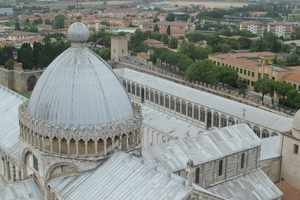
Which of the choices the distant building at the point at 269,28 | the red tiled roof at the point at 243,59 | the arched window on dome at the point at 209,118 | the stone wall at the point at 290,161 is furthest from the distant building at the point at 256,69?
the distant building at the point at 269,28

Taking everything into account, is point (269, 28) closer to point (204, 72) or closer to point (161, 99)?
point (204, 72)

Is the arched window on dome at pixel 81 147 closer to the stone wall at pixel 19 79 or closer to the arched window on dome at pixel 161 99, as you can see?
the arched window on dome at pixel 161 99

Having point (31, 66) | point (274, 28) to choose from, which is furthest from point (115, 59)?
point (274, 28)

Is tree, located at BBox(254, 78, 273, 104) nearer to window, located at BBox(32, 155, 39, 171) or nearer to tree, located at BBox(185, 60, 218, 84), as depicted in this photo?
tree, located at BBox(185, 60, 218, 84)

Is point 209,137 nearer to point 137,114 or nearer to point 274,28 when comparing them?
point 137,114

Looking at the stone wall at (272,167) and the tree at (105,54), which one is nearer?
→ the stone wall at (272,167)

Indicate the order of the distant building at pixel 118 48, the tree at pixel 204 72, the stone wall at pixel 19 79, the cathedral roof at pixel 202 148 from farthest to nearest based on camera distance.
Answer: the distant building at pixel 118 48 → the tree at pixel 204 72 → the stone wall at pixel 19 79 → the cathedral roof at pixel 202 148

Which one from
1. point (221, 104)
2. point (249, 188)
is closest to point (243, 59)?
point (221, 104)
